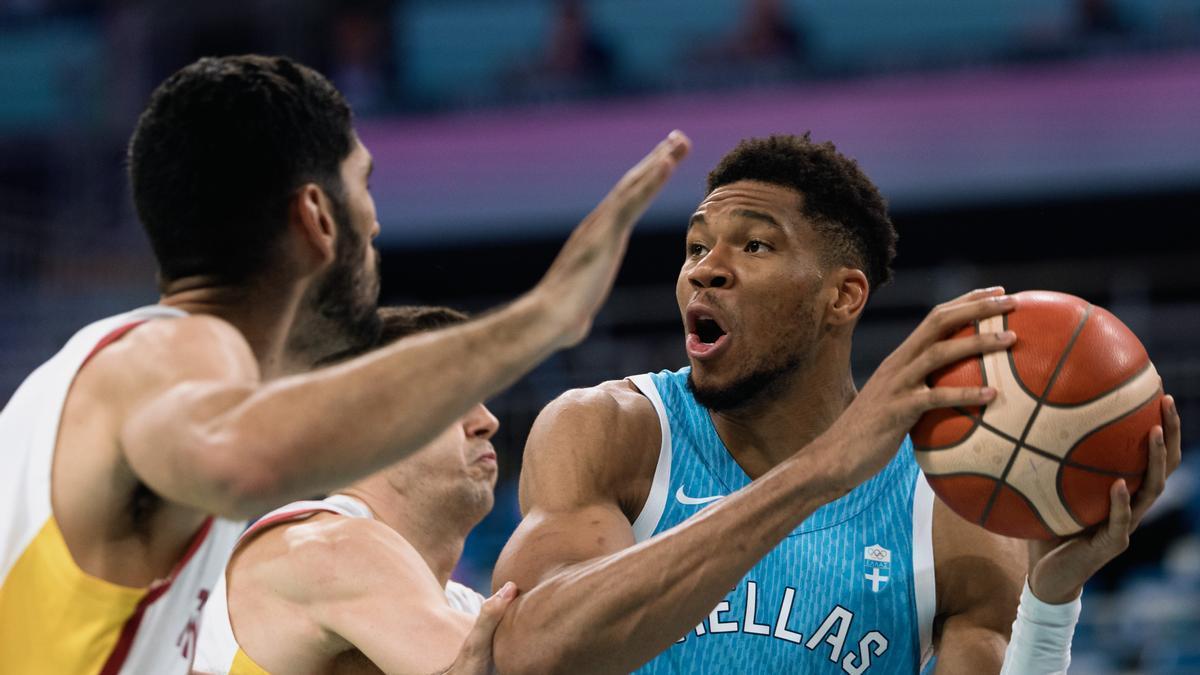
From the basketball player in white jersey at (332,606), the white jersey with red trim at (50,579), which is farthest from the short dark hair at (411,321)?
the white jersey with red trim at (50,579)

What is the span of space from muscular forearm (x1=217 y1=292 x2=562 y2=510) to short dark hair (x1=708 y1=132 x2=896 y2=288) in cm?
203

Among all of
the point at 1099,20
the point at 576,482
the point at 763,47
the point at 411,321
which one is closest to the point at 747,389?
the point at 576,482

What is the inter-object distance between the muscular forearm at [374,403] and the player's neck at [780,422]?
1.94 m

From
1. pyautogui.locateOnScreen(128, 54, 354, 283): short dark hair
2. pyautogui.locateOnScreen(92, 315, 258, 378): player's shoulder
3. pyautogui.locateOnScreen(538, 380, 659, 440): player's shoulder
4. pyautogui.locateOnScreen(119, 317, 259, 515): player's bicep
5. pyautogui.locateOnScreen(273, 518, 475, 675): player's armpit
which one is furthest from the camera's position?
pyautogui.locateOnScreen(538, 380, 659, 440): player's shoulder

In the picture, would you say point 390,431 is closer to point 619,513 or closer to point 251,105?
point 251,105

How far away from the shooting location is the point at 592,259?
8.62ft

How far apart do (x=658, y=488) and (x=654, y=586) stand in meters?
0.91

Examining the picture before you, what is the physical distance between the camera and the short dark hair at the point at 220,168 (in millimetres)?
2811

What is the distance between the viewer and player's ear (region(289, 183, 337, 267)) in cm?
288

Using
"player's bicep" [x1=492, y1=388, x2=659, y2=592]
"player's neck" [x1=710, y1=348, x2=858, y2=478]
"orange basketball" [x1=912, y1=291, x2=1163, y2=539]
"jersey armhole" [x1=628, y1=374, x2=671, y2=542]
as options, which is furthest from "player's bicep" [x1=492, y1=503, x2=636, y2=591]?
"orange basketball" [x1=912, y1=291, x2=1163, y2=539]

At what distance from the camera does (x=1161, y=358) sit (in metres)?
10.7

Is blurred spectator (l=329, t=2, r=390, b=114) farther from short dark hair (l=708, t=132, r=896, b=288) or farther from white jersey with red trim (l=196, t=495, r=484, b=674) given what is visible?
white jersey with red trim (l=196, t=495, r=484, b=674)

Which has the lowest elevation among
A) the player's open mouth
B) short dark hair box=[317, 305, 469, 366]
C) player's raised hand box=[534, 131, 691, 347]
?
short dark hair box=[317, 305, 469, 366]

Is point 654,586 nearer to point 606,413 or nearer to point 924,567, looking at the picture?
point 606,413
